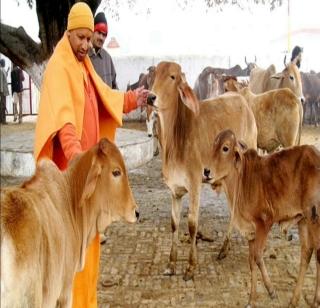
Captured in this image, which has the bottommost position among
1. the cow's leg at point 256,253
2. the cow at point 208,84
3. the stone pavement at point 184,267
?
the stone pavement at point 184,267

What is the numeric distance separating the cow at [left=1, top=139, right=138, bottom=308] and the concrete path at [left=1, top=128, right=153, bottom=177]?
5555mm

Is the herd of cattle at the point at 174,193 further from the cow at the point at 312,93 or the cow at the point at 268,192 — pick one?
the cow at the point at 312,93

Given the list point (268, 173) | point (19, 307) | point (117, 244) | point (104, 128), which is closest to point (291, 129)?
point (117, 244)

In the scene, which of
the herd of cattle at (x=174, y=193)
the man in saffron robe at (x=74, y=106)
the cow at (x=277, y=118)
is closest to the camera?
the herd of cattle at (x=174, y=193)

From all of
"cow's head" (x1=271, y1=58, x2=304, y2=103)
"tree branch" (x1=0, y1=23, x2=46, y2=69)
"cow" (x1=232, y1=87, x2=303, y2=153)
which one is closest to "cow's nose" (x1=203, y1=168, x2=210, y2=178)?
"cow" (x1=232, y1=87, x2=303, y2=153)

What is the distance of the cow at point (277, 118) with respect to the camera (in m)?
8.23

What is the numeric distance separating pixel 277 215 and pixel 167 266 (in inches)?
48.4

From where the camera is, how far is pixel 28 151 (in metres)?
9.14

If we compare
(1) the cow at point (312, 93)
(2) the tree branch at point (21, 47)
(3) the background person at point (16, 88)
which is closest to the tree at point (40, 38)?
(2) the tree branch at point (21, 47)

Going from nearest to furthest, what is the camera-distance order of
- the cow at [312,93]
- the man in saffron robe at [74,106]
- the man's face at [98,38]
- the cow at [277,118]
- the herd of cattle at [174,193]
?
the herd of cattle at [174,193]
the man in saffron robe at [74,106]
the man's face at [98,38]
the cow at [277,118]
the cow at [312,93]

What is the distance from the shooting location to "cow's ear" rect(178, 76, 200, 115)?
204 inches

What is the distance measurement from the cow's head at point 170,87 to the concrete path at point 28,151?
4069 mm

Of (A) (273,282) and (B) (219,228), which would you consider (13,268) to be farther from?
(B) (219,228)

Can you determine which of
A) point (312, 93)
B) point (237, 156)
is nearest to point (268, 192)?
point (237, 156)
